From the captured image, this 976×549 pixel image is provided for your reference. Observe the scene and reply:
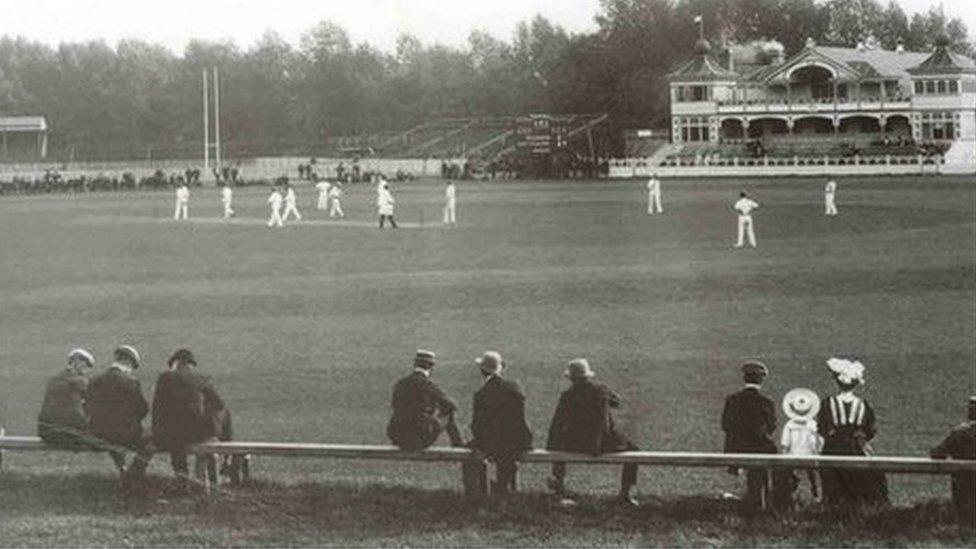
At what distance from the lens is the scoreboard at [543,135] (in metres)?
80.7

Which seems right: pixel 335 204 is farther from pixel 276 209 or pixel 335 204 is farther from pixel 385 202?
pixel 385 202

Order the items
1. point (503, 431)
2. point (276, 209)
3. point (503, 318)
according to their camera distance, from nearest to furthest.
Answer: point (503, 431) → point (503, 318) → point (276, 209)

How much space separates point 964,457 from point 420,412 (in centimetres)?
442

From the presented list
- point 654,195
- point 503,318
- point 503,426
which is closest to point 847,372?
point 503,426

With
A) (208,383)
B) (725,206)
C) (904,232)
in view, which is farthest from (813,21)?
(208,383)

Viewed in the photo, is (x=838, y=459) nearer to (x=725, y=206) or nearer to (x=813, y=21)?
(x=725, y=206)

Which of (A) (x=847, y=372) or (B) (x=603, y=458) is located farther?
(B) (x=603, y=458)

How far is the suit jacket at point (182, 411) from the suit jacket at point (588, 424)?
308 cm

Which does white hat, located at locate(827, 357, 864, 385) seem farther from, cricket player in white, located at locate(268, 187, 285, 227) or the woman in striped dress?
cricket player in white, located at locate(268, 187, 285, 227)

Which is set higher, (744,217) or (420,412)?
(744,217)

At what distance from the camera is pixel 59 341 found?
2352 cm

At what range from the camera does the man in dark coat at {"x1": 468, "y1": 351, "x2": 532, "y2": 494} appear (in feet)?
39.4

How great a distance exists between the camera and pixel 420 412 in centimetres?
1246

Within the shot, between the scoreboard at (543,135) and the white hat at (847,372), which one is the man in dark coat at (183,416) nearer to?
the white hat at (847,372)
